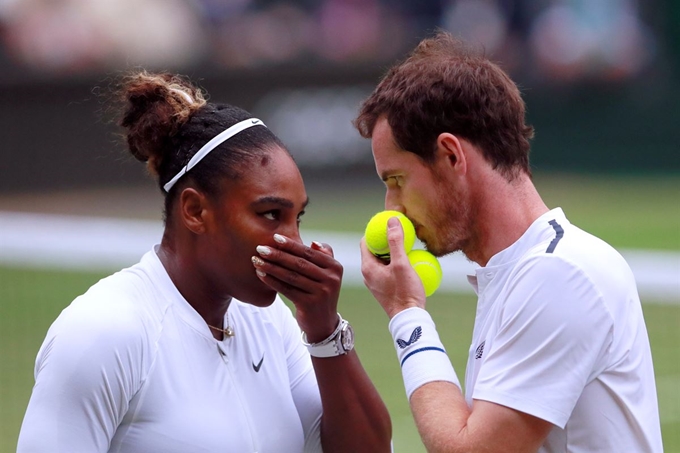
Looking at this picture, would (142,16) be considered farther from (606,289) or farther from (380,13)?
(606,289)

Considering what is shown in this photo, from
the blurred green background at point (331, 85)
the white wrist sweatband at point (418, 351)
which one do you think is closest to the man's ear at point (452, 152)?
the white wrist sweatband at point (418, 351)

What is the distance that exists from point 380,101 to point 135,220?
14143 mm

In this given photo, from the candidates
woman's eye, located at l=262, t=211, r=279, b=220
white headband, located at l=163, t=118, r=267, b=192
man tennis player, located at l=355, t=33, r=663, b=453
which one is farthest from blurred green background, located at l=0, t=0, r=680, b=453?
man tennis player, located at l=355, t=33, r=663, b=453

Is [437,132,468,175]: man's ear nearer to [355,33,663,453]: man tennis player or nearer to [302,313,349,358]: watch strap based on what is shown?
[355,33,663,453]: man tennis player

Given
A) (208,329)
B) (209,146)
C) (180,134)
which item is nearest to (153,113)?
(180,134)

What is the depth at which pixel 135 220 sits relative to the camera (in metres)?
17.3

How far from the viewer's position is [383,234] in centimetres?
372

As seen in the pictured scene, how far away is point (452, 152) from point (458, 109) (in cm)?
15

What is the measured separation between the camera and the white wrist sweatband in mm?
3268

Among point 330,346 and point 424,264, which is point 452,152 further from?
point 330,346

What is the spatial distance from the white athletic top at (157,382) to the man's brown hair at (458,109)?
93cm

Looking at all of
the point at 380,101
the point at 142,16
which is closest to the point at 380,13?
the point at 142,16

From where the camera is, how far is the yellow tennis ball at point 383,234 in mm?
3648

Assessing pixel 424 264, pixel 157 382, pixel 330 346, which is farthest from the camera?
pixel 424 264
